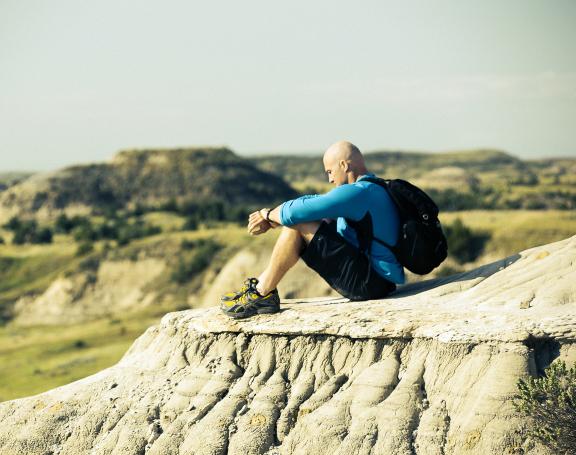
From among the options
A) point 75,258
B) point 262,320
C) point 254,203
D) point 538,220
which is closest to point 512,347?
point 262,320

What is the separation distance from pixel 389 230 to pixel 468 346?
1.48 meters

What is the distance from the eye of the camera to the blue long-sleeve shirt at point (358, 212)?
8.34 m

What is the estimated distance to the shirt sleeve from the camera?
831 centimetres

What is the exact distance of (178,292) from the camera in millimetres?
47969

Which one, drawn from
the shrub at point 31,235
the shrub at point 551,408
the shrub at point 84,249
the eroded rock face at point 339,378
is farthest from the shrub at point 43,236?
the shrub at point 551,408

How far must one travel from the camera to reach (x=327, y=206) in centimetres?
830

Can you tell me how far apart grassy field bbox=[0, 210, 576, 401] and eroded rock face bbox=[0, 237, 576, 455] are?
1742cm

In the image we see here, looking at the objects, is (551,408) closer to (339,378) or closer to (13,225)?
(339,378)

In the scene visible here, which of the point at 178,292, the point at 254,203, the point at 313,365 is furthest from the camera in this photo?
the point at 254,203

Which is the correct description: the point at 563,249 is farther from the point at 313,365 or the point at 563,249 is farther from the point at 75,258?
the point at 75,258

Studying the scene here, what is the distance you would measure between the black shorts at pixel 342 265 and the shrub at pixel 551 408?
2.09 m

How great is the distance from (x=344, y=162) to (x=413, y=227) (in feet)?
3.10

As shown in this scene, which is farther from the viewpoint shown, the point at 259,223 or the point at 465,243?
the point at 465,243

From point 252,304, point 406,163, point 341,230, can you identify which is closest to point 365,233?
point 341,230
